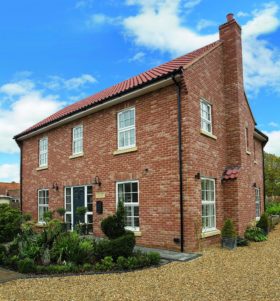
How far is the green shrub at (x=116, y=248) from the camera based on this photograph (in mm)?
8844

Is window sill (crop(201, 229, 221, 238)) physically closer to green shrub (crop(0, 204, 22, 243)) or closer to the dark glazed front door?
the dark glazed front door

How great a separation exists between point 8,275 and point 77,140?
8487 millimetres

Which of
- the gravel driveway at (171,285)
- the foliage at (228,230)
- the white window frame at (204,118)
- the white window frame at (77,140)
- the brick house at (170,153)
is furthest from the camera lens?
the white window frame at (77,140)

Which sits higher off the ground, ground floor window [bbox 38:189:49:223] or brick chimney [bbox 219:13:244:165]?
brick chimney [bbox 219:13:244:165]

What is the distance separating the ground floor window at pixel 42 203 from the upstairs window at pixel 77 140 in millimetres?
3398

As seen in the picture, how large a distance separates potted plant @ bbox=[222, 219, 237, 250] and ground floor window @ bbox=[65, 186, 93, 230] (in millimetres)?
5760

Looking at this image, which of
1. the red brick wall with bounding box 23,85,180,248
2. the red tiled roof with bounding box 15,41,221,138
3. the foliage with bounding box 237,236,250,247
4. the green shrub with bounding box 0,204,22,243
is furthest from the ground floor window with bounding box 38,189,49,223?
the foliage with bounding box 237,236,250,247

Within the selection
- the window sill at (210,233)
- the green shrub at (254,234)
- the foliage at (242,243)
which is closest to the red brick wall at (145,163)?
the window sill at (210,233)

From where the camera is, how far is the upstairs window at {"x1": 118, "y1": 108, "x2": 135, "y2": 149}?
12.8m

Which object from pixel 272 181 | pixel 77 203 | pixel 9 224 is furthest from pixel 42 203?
pixel 272 181

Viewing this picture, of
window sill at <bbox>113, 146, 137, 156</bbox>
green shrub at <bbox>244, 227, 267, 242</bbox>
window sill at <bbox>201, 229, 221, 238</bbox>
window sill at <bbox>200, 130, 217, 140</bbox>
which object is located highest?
window sill at <bbox>200, 130, 217, 140</bbox>

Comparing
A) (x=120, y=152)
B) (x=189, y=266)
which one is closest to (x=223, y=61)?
(x=120, y=152)

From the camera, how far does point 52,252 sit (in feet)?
30.0

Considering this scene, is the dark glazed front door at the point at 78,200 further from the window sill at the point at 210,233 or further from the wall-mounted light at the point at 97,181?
the window sill at the point at 210,233
